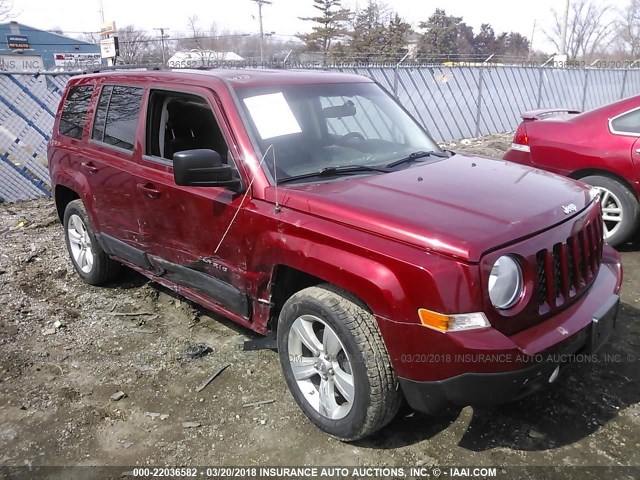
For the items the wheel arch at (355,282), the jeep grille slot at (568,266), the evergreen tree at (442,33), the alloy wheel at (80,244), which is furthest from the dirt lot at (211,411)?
the evergreen tree at (442,33)

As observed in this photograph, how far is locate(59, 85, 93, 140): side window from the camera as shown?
15.5 ft

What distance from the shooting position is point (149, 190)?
3.76 meters

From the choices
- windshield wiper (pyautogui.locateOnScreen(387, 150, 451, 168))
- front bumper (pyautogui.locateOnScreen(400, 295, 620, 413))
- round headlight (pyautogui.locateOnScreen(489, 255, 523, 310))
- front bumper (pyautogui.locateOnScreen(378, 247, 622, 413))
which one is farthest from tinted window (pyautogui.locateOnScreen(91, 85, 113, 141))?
round headlight (pyautogui.locateOnScreen(489, 255, 523, 310))

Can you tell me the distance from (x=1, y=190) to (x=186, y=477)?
8.18m

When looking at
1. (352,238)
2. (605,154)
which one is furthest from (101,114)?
(605,154)

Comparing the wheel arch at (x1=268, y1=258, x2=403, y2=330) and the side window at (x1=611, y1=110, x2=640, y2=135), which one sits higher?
the side window at (x1=611, y1=110, x2=640, y2=135)

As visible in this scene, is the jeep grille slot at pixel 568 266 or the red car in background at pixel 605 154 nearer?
the jeep grille slot at pixel 568 266

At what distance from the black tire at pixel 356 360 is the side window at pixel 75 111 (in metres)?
3.00

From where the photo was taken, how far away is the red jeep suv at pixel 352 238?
2361 millimetres

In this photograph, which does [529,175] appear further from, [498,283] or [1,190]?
[1,190]

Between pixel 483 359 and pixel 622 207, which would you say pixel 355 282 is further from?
pixel 622 207

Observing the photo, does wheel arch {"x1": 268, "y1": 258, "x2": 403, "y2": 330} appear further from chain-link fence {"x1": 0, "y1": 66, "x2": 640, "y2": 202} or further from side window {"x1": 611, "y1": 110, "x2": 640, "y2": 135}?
chain-link fence {"x1": 0, "y1": 66, "x2": 640, "y2": 202}

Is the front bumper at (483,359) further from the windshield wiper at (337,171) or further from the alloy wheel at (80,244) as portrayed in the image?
the alloy wheel at (80,244)

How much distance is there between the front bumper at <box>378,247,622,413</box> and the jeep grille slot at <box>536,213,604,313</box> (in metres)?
0.11
